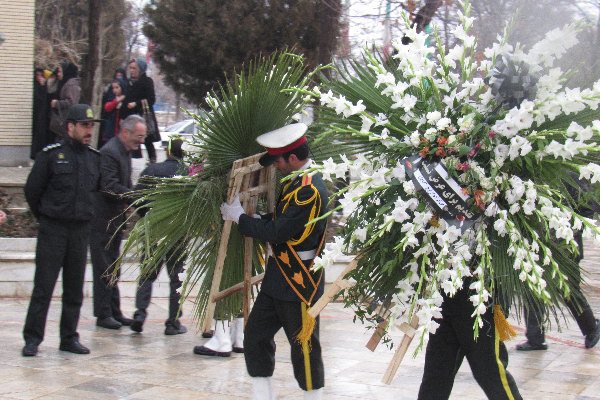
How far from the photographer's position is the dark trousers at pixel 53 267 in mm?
7094

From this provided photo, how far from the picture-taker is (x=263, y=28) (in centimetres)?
1359

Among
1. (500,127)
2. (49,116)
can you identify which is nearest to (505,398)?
(500,127)

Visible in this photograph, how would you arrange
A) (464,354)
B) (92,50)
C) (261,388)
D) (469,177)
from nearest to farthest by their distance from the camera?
(469,177), (464,354), (261,388), (92,50)

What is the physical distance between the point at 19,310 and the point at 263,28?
638cm

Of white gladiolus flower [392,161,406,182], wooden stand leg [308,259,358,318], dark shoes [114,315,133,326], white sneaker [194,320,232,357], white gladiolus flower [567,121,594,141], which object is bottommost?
dark shoes [114,315,133,326]

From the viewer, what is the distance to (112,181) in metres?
8.16

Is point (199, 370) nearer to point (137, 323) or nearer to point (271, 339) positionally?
point (137, 323)

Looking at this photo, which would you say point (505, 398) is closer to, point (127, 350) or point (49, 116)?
point (127, 350)

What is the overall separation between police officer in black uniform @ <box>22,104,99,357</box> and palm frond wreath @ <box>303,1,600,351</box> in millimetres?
3297

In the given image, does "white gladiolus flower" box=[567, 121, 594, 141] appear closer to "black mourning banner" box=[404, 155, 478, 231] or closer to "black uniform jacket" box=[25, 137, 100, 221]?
"black mourning banner" box=[404, 155, 478, 231]

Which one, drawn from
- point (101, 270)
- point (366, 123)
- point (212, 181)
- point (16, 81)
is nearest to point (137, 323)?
point (101, 270)

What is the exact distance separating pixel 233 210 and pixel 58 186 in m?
2.25

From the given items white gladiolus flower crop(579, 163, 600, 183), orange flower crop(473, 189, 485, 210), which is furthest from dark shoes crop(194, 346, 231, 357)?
white gladiolus flower crop(579, 163, 600, 183)

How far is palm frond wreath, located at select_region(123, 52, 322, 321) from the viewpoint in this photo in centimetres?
550
